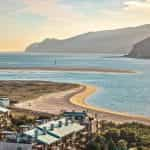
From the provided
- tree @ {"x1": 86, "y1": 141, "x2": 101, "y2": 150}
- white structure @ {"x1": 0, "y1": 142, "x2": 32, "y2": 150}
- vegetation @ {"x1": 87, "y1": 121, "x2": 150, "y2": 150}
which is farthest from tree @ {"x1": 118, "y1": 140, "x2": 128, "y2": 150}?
white structure @ {"x1": 0, "y1": 142, "x2": 32, "y2": 150}

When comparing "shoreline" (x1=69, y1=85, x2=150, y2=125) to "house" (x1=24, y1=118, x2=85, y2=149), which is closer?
"house" (x1=24, y1=118, x2=85, y2=149)

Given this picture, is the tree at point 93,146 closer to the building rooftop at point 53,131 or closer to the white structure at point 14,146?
the building rooftop at point 53,131

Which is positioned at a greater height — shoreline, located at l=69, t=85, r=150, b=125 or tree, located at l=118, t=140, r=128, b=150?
tree, located at l=118, t=140, r=128, b=150

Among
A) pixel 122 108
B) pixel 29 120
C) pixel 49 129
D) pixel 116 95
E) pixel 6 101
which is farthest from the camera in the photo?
pixel 116 95

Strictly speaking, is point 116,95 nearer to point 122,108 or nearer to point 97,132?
point 122,108

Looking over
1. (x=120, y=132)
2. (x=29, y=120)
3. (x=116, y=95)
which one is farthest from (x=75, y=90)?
(x=120, y=132)

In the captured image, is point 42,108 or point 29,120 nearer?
point 29,120

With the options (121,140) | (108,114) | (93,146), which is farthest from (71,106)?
(93,146)

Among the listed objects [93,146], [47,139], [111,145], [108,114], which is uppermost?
[47,139]

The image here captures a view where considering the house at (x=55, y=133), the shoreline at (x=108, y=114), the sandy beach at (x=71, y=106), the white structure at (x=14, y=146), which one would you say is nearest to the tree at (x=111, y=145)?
the house at (x=55, y=133)

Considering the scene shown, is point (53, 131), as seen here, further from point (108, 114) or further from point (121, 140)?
point (108, 114)

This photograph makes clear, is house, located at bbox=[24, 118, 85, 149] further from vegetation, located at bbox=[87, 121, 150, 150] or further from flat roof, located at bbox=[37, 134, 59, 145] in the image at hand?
vegetation, located at bbox=[87, 121, 150, 150]
